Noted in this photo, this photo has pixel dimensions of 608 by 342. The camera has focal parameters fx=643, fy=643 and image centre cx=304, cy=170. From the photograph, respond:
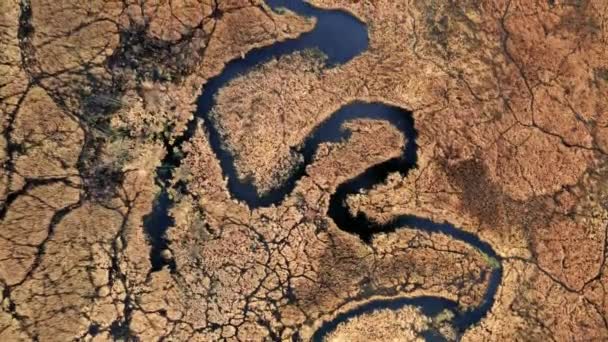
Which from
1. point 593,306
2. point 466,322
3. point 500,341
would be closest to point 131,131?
point 466,322

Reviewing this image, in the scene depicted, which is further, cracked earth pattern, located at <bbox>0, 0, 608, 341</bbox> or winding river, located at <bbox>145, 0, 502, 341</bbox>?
winding river, located at <bbox>145, 0, 502, 341</bbox>

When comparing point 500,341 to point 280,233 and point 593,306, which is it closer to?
point 593,306

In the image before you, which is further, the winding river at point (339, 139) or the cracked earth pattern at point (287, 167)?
the winding river at point (339, 139)

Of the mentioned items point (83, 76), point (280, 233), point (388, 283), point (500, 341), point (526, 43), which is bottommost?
point (500, 341)
